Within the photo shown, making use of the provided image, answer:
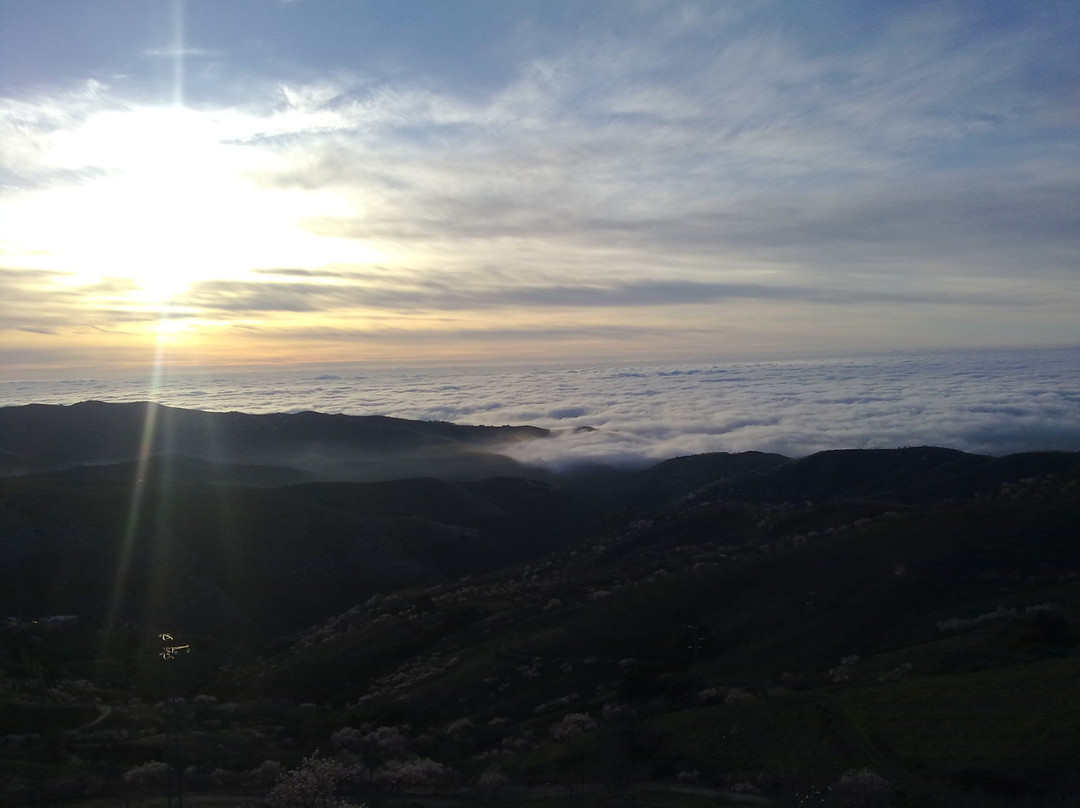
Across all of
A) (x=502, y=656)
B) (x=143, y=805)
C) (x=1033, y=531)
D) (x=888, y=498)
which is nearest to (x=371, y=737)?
(x=502, y=656)

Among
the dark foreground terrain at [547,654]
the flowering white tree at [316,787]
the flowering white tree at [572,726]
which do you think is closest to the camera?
the flowering white tree at [316,787]

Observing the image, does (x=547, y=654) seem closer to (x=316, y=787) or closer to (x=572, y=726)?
(x=572, y=726)

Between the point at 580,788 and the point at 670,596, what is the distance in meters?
19.2

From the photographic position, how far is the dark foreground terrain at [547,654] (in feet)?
61.3

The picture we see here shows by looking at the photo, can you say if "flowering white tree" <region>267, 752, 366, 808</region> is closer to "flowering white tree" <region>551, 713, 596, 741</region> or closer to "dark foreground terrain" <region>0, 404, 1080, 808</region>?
A: "dark foreground terrain" <region>0, 404, 1080, 808</region>

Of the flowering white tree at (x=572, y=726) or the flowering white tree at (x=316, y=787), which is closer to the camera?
the flowering white tree at (x=316, y=787)

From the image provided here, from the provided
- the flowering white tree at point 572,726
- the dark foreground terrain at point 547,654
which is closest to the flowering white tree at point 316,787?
the dark foreground terrain at point 547,654

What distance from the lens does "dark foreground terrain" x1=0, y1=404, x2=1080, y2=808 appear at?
61.3 feet

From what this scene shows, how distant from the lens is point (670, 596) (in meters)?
37.3

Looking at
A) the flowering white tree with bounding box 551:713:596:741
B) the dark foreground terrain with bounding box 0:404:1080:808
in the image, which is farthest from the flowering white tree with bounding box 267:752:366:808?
the flowering white tree with bounding box 551:713:596:741

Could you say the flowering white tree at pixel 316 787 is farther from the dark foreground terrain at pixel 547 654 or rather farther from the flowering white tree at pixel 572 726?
the flowering white tree at pixel 572 726

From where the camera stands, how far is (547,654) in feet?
110

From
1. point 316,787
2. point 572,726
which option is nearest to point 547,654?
point 572,726

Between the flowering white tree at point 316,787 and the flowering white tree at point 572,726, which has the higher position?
the flowering white tree at point 316,787
